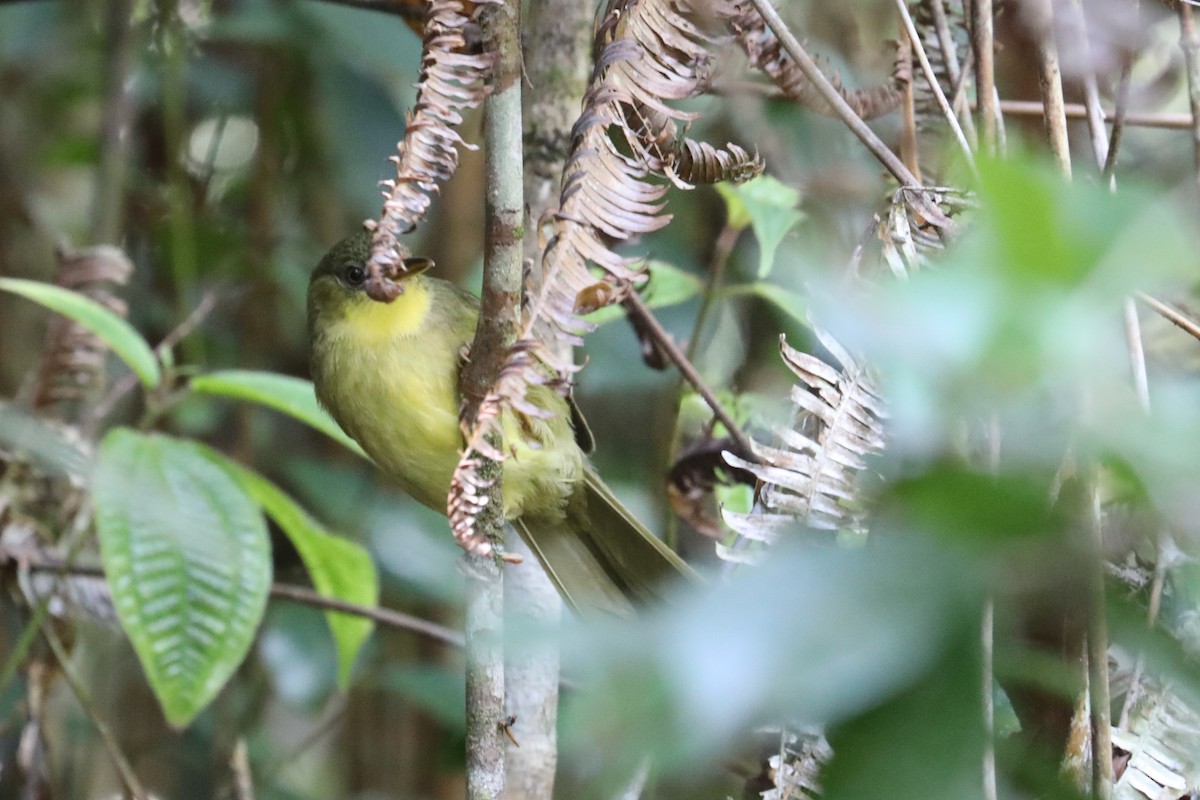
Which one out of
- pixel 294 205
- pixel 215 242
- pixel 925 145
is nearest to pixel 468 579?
pixel 925 145

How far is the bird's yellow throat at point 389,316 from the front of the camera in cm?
229

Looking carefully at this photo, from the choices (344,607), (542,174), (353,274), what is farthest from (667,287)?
(344,607)

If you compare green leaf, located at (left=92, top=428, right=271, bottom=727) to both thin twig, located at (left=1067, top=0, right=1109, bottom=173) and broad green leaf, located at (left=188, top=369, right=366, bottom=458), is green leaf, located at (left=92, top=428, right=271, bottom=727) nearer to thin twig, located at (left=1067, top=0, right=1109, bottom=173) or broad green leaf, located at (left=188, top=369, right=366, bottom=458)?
broad green leaf, located at (left=188, top=369, right=366, bottom=458)

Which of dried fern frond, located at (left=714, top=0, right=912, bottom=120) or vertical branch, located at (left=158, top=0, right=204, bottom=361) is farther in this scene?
vertical branch, located at (left=158, top=0, right=204, bottom=361)

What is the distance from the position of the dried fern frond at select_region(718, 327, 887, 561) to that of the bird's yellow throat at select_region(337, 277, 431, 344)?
1.16 metres

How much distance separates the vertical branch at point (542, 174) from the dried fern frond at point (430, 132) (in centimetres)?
71

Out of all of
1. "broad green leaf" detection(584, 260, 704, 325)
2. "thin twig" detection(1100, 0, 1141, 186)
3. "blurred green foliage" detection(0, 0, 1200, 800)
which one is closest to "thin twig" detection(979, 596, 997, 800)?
"blurred green foliage" detection(0, 0, 1200, 800)

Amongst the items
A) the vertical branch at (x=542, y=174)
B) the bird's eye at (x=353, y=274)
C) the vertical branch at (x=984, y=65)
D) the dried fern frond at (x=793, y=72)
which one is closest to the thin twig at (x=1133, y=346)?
the vertical branch at (x=984, y=65)

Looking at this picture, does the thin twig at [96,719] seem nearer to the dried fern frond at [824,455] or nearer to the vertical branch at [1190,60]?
the dried fern frond at [824,455]

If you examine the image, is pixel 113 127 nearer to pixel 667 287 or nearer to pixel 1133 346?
pixel 667 287

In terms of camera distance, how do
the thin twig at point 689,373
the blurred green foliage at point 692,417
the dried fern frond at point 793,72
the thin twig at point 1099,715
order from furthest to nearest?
the thin twig at point 689,373 < the dried fern frond at point 793,72 < the thin twig at point 1099,715 < the blurred green foliage at point 692,417

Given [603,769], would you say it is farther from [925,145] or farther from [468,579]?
[925,145]

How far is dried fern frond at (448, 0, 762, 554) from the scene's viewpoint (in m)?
1.27

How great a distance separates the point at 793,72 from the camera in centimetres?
191
